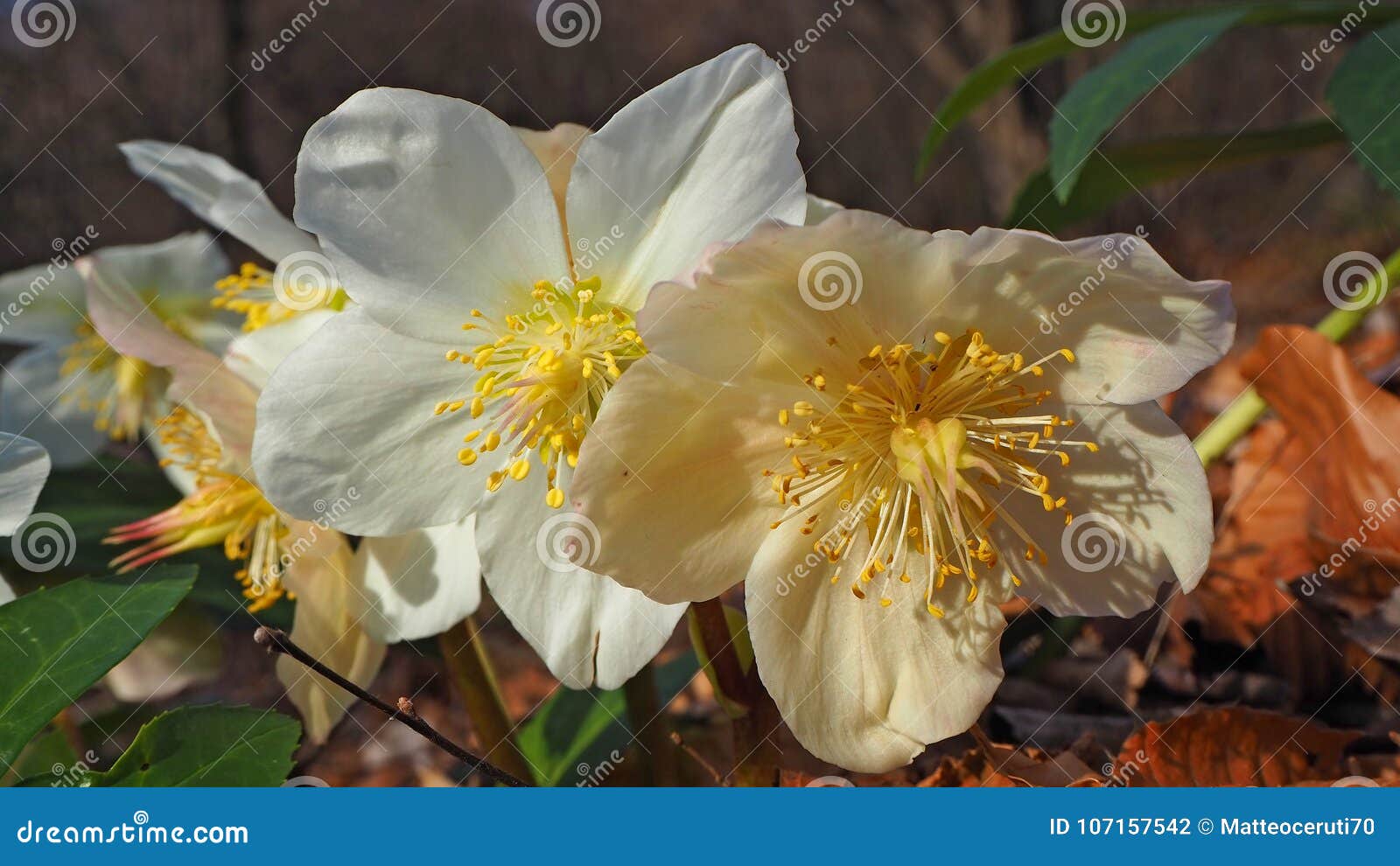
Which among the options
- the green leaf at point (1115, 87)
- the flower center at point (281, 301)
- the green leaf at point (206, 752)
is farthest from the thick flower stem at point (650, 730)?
the green leaf at point (1115, 87)

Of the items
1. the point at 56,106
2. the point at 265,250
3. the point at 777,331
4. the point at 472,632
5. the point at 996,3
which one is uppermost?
the point at 996,3

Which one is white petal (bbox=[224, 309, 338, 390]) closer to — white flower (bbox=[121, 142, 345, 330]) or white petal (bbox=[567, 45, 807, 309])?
white flower (bbox=[121, 142, 345, 330])

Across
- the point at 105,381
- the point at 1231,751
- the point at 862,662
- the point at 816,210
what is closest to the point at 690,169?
the point at 816,210

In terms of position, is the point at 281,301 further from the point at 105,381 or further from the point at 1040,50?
the point at 1040,50

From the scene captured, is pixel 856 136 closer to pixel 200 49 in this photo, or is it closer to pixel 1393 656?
pixel 200 49

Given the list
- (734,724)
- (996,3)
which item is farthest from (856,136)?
(734,724)

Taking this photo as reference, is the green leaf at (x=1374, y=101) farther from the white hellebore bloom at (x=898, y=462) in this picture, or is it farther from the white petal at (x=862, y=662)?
the white petal at (x=862, y=662)
